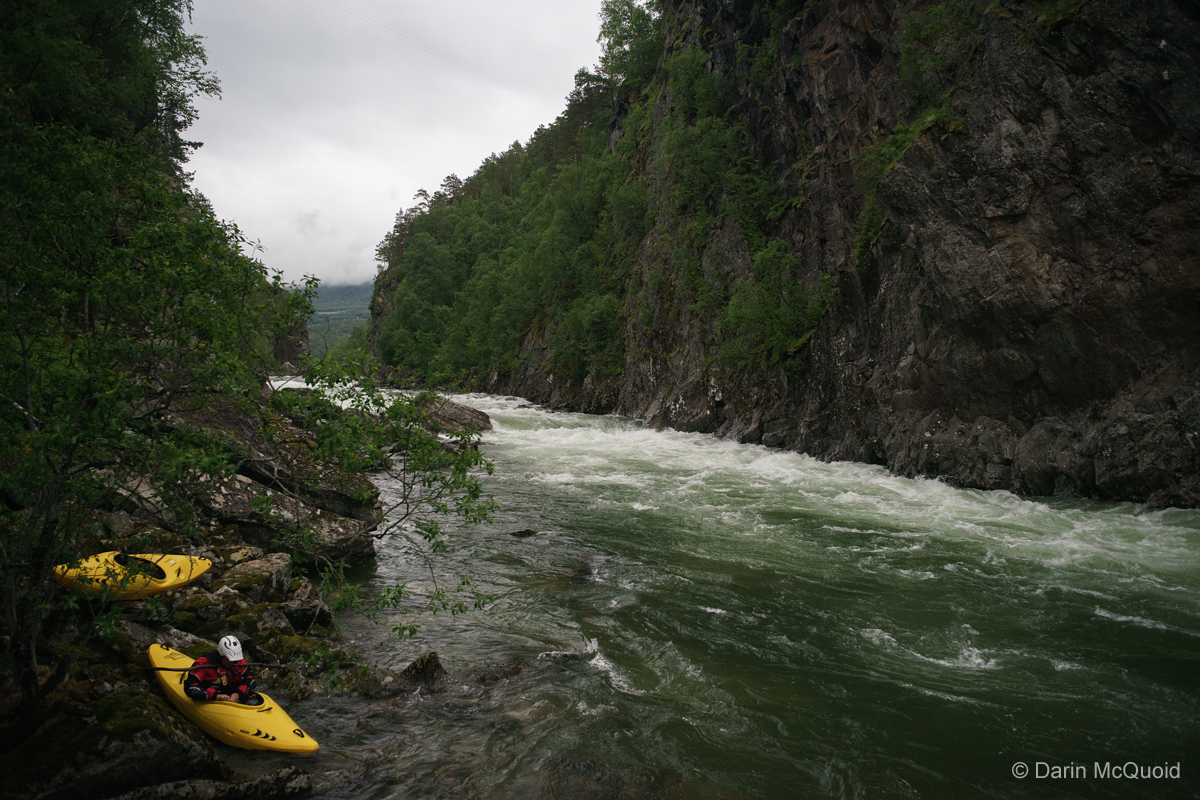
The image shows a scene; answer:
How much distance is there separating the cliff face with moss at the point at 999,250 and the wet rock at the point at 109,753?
1669 centimetres

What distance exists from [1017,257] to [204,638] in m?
17.5

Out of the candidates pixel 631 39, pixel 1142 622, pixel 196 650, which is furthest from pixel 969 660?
pixel 631 39

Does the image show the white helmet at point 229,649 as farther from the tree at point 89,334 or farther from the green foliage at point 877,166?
the green foliage at point 877,166

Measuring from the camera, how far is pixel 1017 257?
14.7m

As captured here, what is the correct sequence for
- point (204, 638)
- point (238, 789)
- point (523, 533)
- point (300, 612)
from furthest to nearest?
point (523, 533) → point (300, 612) → point (204, 638) → point (238, 789)

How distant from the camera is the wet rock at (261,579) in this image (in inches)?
334

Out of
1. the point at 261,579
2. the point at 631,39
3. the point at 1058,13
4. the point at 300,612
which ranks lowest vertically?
the point at 300,612

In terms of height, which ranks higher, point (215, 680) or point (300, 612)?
point (215, 680)

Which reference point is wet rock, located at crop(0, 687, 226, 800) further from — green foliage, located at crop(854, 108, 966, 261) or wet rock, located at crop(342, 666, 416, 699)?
green foliage, located at crop(854, 108, 966, 261)

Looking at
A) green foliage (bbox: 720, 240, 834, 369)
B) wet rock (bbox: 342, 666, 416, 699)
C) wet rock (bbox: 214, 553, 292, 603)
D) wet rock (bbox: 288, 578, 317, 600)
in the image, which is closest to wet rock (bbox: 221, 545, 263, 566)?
wet rock (bbox: 214, 553, 292, 603)

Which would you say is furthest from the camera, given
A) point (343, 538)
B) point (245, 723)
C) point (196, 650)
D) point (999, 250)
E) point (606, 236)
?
point (606, 236)

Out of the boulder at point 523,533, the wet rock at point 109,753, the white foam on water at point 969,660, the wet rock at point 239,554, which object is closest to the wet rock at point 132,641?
the wet rock at point 109,753

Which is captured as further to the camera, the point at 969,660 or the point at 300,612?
the point at 300,612

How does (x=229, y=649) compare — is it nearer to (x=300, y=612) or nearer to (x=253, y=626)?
(x=253, y=626)
